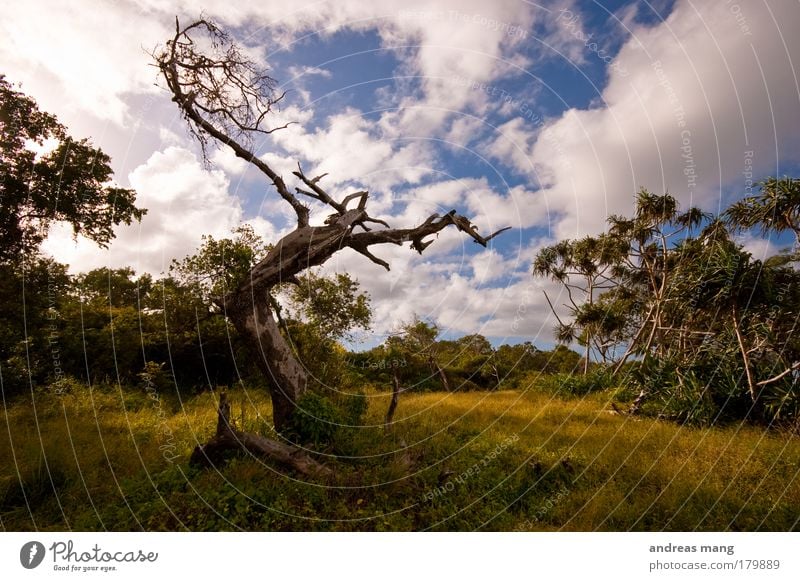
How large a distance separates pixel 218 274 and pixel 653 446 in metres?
15.1

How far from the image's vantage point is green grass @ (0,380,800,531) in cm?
484

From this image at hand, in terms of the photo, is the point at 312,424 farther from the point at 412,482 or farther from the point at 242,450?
the point at 412,482

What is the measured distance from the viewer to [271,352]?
7488 millimetres

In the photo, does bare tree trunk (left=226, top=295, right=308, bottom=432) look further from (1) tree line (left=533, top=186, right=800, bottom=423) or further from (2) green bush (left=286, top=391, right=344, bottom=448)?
(1) tree line (left=533, top=186, right=800, bottom=423)

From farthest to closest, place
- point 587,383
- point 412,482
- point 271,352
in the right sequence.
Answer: point 587,383
point 271,352
point 412,482

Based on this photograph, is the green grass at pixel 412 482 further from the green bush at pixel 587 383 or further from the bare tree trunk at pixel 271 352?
the green bush at pixel 587 383

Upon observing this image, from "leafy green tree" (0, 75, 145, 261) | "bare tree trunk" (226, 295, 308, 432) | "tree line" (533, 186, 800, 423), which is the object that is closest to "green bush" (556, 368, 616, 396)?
"tree line" (533, 186, 800, 423)

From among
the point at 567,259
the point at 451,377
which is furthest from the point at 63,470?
the point at 567,259

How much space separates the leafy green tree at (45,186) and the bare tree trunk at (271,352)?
550cm

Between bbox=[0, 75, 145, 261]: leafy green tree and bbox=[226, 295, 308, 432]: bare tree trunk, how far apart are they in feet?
18.0

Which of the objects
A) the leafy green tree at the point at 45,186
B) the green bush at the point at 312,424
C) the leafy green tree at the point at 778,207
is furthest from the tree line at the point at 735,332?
the leafy green tree at the point at 45,186

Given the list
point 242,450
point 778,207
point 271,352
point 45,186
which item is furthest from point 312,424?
point 778,207

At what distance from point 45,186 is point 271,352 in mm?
7325
